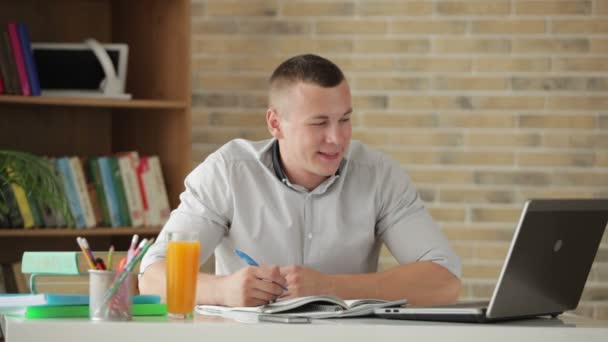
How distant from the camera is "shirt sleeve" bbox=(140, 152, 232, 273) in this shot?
246cm

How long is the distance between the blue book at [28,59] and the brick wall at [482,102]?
110 centimetres

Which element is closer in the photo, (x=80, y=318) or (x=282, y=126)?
(x=80, y=318)

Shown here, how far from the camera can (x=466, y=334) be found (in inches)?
63.6

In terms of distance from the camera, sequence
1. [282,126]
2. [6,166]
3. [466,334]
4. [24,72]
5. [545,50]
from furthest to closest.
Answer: [545,50] → [24,72] → [6,166] → [282,126] → [466,334]

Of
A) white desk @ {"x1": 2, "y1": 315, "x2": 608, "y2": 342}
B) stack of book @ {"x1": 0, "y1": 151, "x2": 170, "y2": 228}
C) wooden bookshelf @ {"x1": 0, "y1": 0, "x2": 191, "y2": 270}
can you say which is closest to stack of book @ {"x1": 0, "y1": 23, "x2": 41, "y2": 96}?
wooden bookshelf @ {"x1": 0, "y1": 0, "x2": 191, "y2": 270}

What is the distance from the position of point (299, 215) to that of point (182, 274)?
32.0 inches

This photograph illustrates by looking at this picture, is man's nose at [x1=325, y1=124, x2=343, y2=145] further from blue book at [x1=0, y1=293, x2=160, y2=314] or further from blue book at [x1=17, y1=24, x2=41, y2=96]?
A: blue book at [x1=17, y1=24, x2=41, y2=96]

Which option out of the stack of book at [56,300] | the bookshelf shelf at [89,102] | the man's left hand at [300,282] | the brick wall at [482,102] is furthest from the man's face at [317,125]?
the brick wall at [482,102]

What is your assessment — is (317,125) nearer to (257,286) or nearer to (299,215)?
(299,215)

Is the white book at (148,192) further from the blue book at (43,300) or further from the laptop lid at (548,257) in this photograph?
the laptop lid at (548,257)

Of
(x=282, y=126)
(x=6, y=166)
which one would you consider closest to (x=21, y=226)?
(x=6, y=166)

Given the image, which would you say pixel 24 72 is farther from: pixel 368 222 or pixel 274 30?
pixel 368 222

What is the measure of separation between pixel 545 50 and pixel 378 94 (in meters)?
0.66

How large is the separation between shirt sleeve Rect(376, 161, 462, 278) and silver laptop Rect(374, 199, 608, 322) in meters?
0.51
